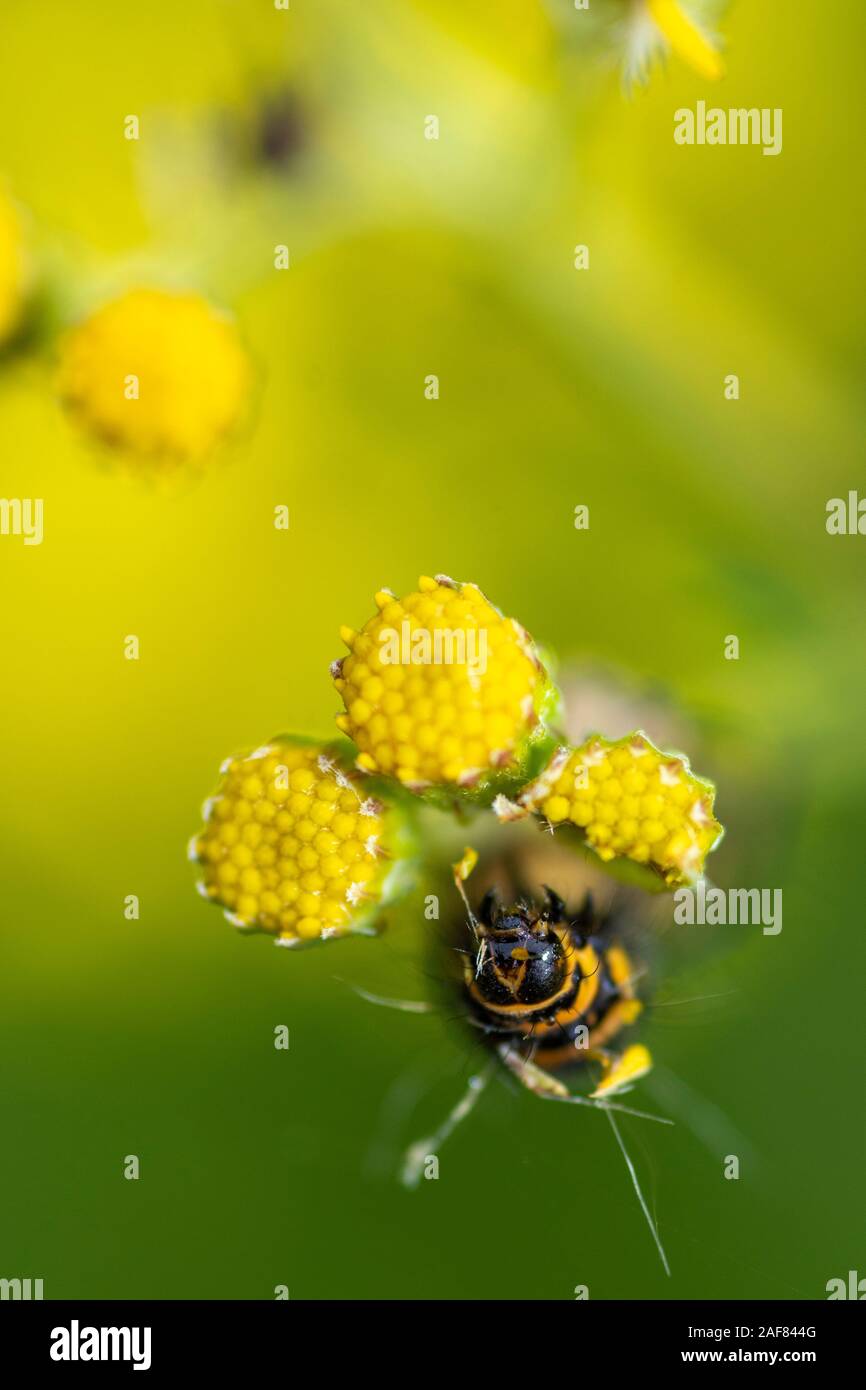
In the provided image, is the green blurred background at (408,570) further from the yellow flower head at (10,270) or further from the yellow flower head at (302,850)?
the yellow flower head at (302,850)

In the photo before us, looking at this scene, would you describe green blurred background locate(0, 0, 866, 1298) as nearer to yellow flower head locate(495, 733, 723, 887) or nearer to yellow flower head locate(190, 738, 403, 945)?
yellow flower head locate(190, 738, 403, 945)


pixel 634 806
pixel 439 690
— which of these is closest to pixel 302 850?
pixel 439 690

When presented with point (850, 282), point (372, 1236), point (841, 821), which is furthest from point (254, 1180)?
point (850, 282)

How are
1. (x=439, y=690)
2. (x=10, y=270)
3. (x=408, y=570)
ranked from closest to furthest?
(x=439, y=690) → (x=10, y=270) → (x=408, y=570)

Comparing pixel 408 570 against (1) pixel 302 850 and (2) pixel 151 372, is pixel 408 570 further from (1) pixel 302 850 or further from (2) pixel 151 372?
(1) pixel 302 850

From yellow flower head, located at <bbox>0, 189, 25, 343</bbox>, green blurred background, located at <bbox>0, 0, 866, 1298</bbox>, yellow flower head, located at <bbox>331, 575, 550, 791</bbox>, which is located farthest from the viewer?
green blurred background, located at <bbox>0, 0, 866, 1298</bbox>

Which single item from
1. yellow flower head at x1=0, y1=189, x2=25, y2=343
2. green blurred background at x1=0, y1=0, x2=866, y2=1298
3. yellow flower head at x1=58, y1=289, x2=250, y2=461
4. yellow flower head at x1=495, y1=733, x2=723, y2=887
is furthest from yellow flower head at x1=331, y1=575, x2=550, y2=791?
yellow flower head at x1=0, y1=189, x2=25, y2=343
